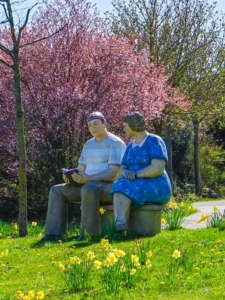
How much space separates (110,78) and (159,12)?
7.26 m

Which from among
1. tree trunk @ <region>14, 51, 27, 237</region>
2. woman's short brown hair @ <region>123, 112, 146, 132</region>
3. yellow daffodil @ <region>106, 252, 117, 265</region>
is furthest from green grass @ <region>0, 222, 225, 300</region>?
woman's short brown hair @ <region>123, 112, 146, 132</region>

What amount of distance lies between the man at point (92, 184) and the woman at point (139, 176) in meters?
0.30

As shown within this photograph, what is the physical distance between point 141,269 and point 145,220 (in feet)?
8.33

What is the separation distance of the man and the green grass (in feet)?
1.11

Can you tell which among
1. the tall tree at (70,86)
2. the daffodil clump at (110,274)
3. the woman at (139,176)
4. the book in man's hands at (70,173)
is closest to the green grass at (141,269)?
the daffodil clump at (110,274)

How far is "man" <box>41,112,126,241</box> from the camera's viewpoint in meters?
8.18

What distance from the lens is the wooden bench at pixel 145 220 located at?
26.2 ft

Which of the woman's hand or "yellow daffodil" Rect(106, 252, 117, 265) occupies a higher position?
the woman's hand

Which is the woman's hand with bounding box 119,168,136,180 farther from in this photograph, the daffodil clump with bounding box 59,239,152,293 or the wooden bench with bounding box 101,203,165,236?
the daffodil clump with bounding box 59,239,152,293

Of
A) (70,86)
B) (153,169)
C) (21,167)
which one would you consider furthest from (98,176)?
(70,86)

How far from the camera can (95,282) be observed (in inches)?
214

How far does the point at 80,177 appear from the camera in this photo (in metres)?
8.40

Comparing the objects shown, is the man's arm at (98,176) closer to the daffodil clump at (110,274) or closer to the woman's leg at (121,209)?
the woman's leg at (121,209)

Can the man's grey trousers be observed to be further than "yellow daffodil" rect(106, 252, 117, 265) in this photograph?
Yes
